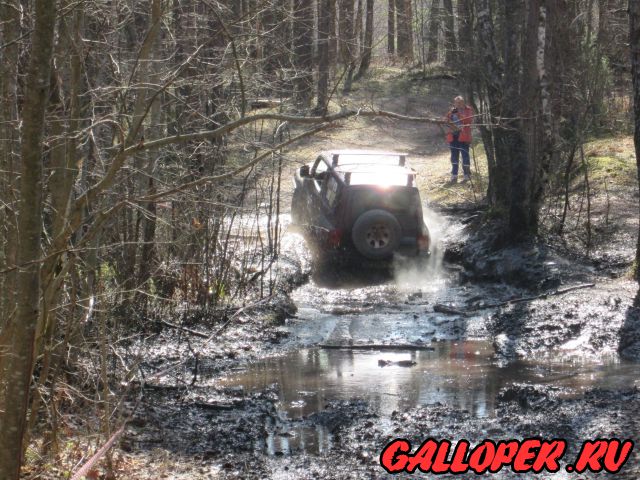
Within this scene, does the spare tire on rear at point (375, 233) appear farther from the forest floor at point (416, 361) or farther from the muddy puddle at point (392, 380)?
the muddy puddle at point (392, 380)

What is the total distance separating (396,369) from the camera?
31.3 ft

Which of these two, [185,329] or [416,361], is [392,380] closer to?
[416,361]

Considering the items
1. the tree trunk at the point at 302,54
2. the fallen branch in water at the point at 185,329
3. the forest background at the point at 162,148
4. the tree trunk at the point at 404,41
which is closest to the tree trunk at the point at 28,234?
the forest background at the point at 162,148

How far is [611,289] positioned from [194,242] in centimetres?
495

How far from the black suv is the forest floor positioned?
566mm

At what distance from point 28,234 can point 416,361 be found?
6.34 meters

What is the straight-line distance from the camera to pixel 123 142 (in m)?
4.75

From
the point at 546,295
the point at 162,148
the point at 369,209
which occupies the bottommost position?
the point at 546,295

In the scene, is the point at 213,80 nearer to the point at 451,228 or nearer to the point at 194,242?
the point at 194,242

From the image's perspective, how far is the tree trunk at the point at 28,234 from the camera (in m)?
4.04

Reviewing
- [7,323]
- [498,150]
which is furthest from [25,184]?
[498,150]

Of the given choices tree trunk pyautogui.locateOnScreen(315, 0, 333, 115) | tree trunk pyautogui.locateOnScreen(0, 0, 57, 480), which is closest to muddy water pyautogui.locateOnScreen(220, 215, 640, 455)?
tree trunk pyautogui.locateOnScreen(315, 0, 333, 115)

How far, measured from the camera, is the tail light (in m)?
14.2

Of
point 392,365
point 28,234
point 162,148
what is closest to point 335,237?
point 392,365
